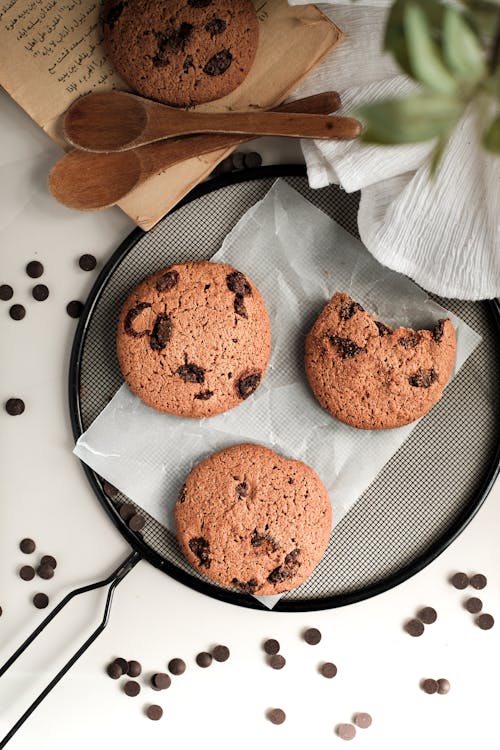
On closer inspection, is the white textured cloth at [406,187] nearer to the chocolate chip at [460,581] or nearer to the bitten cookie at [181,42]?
the bitten cookie at [181,42]

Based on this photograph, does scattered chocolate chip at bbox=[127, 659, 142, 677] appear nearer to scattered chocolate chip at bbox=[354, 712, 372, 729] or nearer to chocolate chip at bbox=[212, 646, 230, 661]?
chocolate chip at bbox=[212, 646, 230, 661]

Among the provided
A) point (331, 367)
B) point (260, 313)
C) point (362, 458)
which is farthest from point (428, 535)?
point (260, 313)

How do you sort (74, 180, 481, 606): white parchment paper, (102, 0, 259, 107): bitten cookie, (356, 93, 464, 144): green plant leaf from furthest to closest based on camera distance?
1. (74, 180, 481, 606): white parchment paper
2. (102, 0, 259, 107): bitten cookie
3. (356, 93, 464, 144): green plant leaf

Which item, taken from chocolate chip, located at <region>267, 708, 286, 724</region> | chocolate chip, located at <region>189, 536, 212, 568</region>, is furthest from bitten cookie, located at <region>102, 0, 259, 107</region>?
chocolate chip, located at <region>267, 708, 286, 724</region>

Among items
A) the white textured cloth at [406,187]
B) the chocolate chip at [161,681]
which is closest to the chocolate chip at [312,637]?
the chocolate chip at [161,681]

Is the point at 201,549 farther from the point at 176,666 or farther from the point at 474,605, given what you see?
the point at 474,605

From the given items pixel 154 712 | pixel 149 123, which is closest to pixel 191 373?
pixel 149 123

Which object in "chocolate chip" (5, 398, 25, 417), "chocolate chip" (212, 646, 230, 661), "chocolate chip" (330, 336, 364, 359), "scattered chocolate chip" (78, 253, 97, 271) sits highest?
"scattered chocolate chip" (78, 253, 97, 271)

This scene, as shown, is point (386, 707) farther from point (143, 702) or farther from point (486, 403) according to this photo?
point (486, 403)
